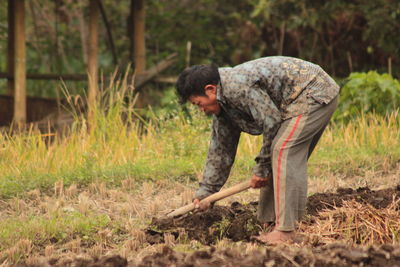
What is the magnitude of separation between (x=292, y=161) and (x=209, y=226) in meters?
0.87

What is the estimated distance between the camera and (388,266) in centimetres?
359

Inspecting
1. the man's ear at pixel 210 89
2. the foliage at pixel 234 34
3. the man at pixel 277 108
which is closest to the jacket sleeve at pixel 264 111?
the man at pixel 277 108

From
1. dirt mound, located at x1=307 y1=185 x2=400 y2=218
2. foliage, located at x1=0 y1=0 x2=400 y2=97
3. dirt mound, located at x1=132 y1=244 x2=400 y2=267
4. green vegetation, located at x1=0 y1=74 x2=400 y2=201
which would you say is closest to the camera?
dirt mound, located at x1=132 y1=244 x2=400 y2=267

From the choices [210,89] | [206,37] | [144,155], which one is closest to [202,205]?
[210,89]

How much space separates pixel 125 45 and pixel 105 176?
8931 mm

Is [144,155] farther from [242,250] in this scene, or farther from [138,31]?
[138,31]

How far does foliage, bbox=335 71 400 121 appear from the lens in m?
8.73

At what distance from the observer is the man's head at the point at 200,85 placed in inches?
175

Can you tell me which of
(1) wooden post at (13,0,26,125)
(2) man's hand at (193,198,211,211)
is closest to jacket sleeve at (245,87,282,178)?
(2) man's hand at (193,198,211,211)

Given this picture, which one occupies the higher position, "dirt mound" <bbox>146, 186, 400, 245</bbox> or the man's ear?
the man's ear

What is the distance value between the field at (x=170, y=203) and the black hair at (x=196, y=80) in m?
0.97

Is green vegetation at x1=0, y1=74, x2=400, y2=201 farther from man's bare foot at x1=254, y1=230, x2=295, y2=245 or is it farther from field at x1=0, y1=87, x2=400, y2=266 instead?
man's bare foot at x1=254, y1=230, x2=295, y2=245

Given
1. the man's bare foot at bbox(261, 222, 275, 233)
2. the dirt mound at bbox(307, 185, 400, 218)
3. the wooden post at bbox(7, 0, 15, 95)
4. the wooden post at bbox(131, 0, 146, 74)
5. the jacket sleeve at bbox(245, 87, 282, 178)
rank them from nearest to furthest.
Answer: the jacket sleeve at bbox(245, 87, 282, 178) < the man's bare foot at bbox(261, 222, 275, 233) < the dirt mound at bbox(307, 185, 400, 218) < the wooden post at bbox(7, 0, 15, 95) < the wooden post at bbox(131, 0, 146, 74)

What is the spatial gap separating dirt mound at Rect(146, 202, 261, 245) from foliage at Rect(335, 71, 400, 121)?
4012 millimetres
